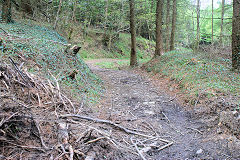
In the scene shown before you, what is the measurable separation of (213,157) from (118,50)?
82.9ft

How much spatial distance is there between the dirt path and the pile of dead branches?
0.91 ft

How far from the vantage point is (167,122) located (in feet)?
15.7

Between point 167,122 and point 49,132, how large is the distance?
10.1 feet

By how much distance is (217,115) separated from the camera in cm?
446

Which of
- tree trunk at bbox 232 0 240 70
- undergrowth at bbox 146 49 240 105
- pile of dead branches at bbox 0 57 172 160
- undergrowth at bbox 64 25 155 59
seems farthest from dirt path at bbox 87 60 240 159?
undergrowth at bbox 64 25 155 59

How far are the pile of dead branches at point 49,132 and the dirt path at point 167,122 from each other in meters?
0.28

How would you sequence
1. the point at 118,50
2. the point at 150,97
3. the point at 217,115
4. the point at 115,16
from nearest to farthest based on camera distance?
the point at 217,115, the point at 150,97, the point at 115,16, the point at 118,50

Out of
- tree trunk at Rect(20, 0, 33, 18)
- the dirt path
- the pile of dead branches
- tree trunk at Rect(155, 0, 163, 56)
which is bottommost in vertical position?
the dirt path

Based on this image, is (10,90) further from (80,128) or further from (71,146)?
(71,146)

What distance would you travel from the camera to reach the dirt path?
3328 millimetres

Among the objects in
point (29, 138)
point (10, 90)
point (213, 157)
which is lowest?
point (213, 157)

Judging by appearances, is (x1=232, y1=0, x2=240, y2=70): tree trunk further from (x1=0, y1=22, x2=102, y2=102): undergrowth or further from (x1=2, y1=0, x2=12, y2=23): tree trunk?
Result: (x1=2, y1=0, x2=12, y2=23): tree trunk

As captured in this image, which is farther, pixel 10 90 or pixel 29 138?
pixel 10 90

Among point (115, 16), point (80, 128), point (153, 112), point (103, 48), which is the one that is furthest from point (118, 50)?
point (80, 128)
